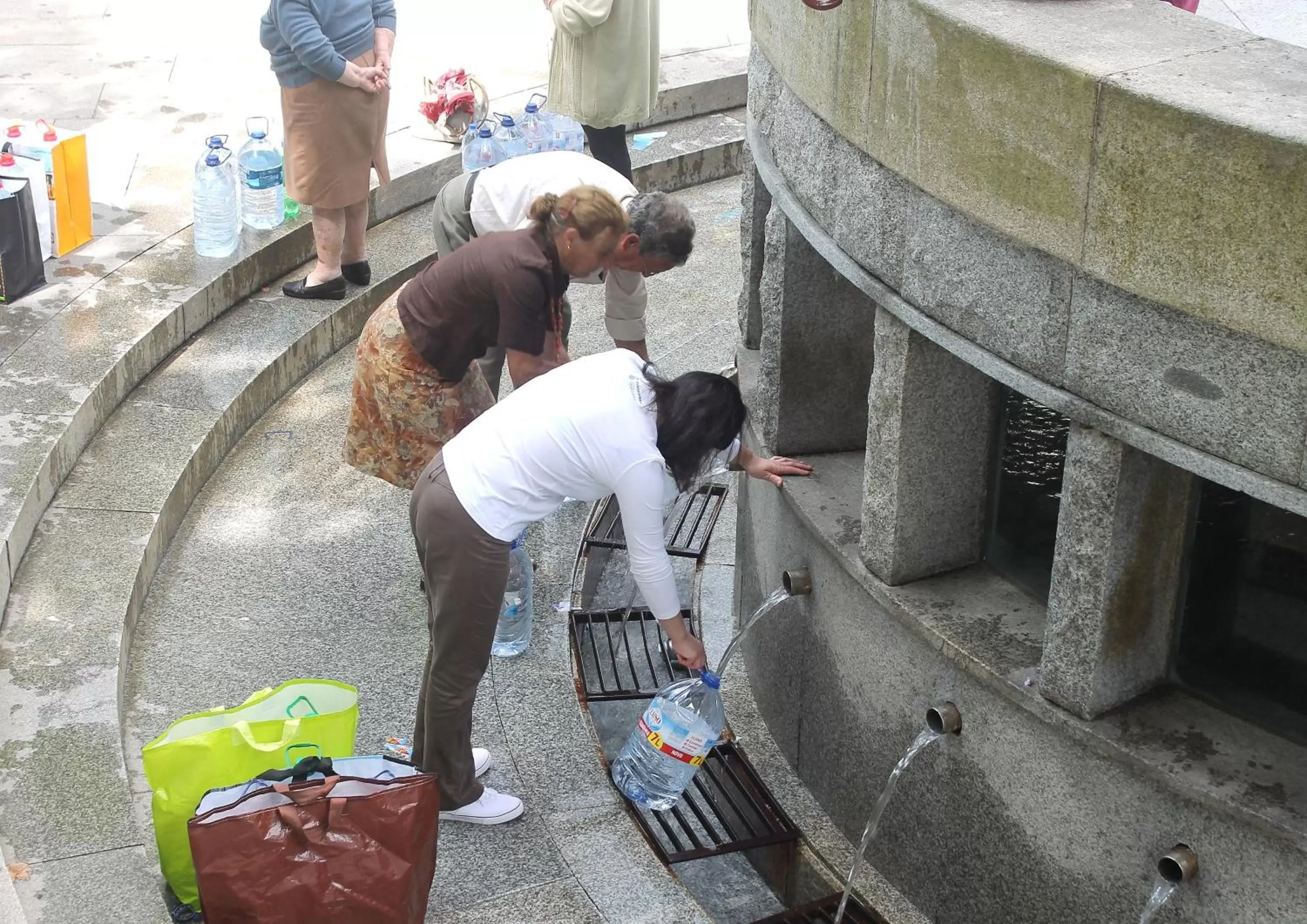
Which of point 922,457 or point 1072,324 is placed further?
point 922,457

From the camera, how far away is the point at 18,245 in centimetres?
686

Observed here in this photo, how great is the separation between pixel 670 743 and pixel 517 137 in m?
5.01

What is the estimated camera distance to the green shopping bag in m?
4.14

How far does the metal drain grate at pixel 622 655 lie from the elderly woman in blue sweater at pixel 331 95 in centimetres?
253

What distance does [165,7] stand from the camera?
11.4 meters

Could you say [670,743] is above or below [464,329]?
below

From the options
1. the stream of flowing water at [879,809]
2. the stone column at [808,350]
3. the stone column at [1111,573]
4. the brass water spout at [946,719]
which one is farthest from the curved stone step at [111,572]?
the stone column at [1111,573]

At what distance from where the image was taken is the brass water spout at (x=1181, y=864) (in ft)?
12.9

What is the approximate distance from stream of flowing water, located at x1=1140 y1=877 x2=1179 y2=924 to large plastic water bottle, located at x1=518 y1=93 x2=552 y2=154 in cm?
597

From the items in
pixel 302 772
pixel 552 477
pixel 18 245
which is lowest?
pixel 302 772

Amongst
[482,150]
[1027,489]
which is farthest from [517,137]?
[1027,489]

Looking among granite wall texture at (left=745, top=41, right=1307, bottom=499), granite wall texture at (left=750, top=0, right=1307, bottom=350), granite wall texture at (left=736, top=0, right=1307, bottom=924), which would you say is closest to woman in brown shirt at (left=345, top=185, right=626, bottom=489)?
granite wall texture at (left=736, top=0, right=1307, bottom=924)

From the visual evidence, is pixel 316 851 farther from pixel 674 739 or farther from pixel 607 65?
pixel 607 65

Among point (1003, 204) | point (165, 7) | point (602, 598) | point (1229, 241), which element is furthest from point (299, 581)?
point (165, 7)
